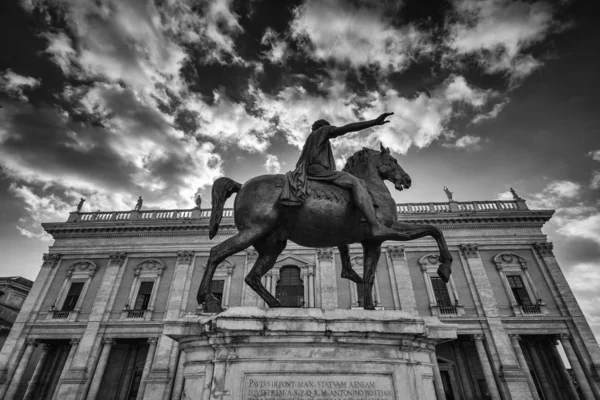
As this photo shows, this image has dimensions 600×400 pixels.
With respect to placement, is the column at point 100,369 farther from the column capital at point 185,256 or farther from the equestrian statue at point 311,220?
the equestrian statue at point 311,220

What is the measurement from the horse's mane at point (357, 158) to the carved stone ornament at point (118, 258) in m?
19.5

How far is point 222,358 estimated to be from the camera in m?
3.04

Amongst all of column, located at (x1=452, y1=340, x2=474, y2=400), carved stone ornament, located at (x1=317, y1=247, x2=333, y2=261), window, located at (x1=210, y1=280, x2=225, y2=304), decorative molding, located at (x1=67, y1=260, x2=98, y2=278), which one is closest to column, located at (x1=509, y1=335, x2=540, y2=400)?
column, located at (x1=452, y1=340, x2=474, y2=400)

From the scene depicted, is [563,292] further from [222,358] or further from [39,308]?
[39,308]

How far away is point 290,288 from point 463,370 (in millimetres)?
10000

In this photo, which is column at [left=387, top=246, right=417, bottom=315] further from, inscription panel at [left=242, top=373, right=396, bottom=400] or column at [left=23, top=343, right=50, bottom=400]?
column at [left=23, top=343, right=50, bottom=400]

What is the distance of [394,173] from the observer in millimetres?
5066

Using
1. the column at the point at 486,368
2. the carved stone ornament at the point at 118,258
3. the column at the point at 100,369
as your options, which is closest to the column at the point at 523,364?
the column at the point at 486,368

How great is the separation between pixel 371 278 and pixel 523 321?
17.8 metres

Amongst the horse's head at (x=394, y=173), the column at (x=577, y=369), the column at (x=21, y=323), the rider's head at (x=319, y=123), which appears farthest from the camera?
the column at (x=21, y=323)

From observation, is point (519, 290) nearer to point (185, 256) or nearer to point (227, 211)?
point (227, 211)

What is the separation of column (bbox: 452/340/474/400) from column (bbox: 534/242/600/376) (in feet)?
17.1

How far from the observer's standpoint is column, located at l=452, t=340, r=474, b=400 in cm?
1687

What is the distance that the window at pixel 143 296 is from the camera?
19.3 m
